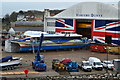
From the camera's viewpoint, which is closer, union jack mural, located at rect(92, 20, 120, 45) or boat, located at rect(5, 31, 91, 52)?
boat, located at rect(5, 31, 91, 52)

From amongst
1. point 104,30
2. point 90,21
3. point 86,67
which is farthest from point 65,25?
point 86,67

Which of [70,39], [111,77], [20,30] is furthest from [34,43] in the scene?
[20,30]

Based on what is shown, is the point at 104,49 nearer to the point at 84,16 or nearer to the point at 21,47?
the point at 84,16

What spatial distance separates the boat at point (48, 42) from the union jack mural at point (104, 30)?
3.45 feet

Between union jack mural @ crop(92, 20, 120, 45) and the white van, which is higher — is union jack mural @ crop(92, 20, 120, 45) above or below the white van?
above

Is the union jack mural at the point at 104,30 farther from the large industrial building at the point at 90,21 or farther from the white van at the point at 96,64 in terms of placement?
the white van at the point at 96,64

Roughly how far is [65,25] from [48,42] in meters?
3.27

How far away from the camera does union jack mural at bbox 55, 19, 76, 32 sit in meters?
17.6

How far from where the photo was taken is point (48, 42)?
49.1 feet

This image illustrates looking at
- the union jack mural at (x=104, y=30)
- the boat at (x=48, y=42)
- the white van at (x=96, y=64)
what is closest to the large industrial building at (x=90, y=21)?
the union jack mural at (x=104, y=30)

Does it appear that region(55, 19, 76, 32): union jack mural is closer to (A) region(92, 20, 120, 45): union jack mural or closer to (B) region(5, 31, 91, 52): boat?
(B) region(5, 31, 91, 52): boat

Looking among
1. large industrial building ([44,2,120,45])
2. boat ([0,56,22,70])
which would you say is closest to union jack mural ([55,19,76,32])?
large industrial building ([44,2,120,45])

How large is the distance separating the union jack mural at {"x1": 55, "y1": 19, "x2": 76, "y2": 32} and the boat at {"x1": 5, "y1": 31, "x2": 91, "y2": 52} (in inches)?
55.6

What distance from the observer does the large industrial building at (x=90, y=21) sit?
50.7 ft
